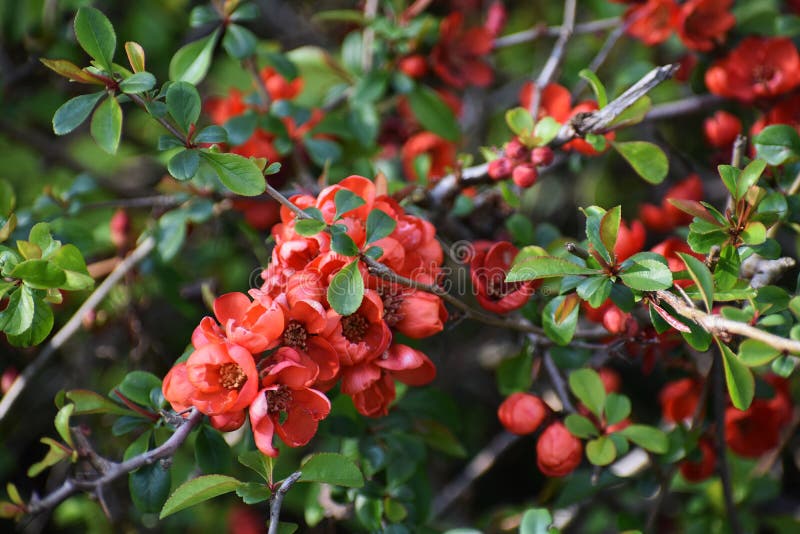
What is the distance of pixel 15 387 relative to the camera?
4.18 feet

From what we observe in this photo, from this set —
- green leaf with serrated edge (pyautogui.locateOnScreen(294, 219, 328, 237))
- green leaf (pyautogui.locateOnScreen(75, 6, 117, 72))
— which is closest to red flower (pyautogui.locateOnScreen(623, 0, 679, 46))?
green leaf with serrated edge (pyautogui.locateOnScreen(294, 219, 328, 237))

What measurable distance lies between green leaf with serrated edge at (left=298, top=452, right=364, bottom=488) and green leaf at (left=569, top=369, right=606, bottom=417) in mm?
382

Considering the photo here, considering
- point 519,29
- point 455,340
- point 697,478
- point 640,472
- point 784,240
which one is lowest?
point 455,340

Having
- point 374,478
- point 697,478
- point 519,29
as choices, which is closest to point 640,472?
point 697,478

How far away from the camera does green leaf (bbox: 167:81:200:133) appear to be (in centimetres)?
89

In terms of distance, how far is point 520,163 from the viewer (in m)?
1.13

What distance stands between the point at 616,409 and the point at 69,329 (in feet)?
3.20

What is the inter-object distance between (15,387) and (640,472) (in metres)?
1.18

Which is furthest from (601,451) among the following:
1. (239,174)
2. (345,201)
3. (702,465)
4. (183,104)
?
(183,104)

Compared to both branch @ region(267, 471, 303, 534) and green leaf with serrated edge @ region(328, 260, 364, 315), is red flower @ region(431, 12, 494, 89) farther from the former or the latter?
branch @ region(267, 471, 303, 534)

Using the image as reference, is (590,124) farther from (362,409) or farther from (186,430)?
(186,430)

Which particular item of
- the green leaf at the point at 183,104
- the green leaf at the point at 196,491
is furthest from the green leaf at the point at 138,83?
the green leaf at the point at 196,491

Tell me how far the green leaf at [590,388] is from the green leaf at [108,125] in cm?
72

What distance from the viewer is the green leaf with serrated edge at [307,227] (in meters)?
0.86
